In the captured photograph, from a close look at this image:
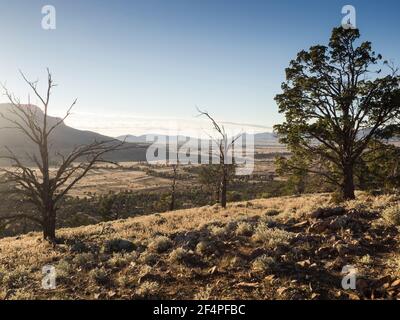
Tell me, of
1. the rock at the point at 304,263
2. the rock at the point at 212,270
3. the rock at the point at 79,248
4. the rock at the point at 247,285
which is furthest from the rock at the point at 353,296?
the rock at the point at 79,248

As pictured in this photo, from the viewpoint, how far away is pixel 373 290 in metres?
8.91

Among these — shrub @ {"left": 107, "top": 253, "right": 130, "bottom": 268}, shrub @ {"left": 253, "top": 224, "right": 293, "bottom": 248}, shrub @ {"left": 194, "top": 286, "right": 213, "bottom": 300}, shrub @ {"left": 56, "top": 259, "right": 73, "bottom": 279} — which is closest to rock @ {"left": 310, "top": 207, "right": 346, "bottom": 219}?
shrub @ {"left": 253, "top": 224, "right": 293, "bottom": 248}

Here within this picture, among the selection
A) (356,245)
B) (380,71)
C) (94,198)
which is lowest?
(94,198)

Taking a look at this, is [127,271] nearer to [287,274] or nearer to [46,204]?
[287,274]

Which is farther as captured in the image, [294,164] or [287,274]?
[294,164]

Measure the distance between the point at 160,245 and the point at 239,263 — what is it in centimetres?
386

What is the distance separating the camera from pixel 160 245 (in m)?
14.5

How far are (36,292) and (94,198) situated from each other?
6796cm

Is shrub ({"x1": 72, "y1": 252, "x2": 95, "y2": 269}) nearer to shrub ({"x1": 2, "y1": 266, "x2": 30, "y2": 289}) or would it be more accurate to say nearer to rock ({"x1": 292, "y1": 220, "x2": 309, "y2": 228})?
shrub ({"x1": 2, "y1": 266, "x2": 30, "y2": 289})

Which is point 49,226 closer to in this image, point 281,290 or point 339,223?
point 339,223

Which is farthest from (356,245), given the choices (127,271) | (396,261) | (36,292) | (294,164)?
(294,164)

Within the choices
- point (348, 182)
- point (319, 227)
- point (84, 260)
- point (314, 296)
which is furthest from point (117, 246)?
point (348, 182)

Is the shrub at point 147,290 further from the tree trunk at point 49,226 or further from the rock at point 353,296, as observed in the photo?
the tree trunk at point 49,226
